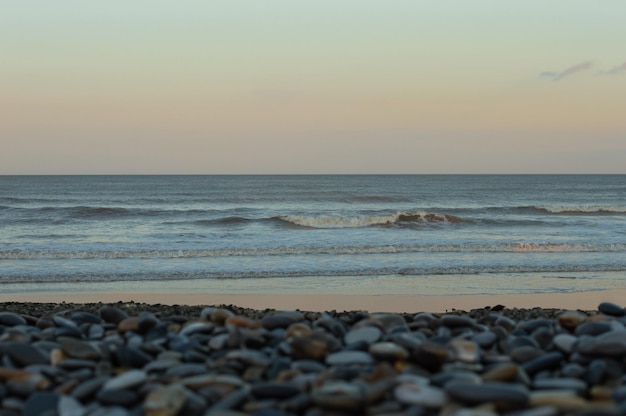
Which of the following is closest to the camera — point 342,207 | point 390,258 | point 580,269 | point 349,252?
point 580,269

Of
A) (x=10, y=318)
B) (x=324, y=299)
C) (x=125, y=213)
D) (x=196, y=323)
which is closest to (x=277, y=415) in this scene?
(x=196, y=323)

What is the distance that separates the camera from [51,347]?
14.7 feet

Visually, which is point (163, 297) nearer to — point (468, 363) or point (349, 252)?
point (349, 252)

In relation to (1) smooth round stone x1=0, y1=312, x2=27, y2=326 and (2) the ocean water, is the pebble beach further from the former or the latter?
(2) the ocean water

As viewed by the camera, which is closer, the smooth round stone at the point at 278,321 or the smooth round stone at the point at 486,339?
the smooth round stone at the point at 486,339

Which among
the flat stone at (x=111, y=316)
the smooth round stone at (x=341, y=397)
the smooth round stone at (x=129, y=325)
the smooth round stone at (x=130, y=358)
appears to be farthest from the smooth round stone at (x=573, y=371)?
the flat stone at (x=111, y=316)

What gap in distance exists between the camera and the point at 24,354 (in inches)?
168

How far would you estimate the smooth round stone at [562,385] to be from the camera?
12.1 ft

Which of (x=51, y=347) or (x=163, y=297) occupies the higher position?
(x=51, y=347)

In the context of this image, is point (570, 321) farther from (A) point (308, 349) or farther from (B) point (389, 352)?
(A) point (308, 349)

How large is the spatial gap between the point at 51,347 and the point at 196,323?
3.27 ft

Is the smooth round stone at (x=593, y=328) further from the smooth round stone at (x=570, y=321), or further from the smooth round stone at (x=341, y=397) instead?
the smooth round stone at (x=341, y=397)

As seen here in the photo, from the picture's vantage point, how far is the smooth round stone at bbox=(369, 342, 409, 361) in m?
4.11

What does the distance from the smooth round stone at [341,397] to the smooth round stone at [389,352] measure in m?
0.63
